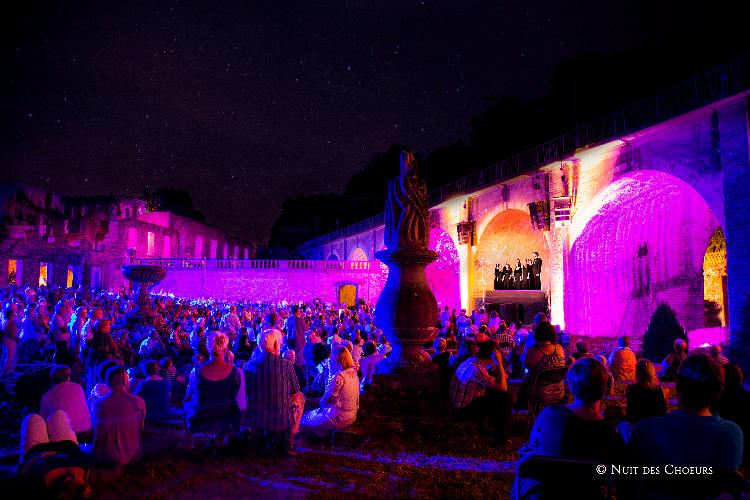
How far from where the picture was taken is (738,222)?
1129 cm

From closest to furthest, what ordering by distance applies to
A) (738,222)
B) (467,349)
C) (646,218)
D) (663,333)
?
(467,349)
(738,222)
(663,333)
(646,218)

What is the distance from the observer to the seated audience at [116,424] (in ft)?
16.1

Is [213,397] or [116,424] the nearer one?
[116,424]

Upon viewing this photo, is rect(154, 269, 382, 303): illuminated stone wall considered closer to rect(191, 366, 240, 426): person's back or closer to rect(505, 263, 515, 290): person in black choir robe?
rect(505, 263, 515, 290): person in black choir robe

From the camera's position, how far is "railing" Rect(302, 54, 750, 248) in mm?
11469

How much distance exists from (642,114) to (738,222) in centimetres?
444

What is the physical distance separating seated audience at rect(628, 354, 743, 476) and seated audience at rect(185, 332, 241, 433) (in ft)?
14.7

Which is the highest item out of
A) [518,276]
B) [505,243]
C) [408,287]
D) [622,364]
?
[505,243]

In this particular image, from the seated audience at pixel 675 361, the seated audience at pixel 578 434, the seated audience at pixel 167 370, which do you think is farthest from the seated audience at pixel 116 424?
the seated audience at pixel 675 361

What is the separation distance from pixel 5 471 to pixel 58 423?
739mm

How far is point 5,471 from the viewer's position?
4.54 m

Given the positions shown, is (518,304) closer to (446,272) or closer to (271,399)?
(446,272)

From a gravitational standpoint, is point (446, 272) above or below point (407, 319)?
above

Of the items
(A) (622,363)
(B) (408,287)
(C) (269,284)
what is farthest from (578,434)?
(C) (269,284)
